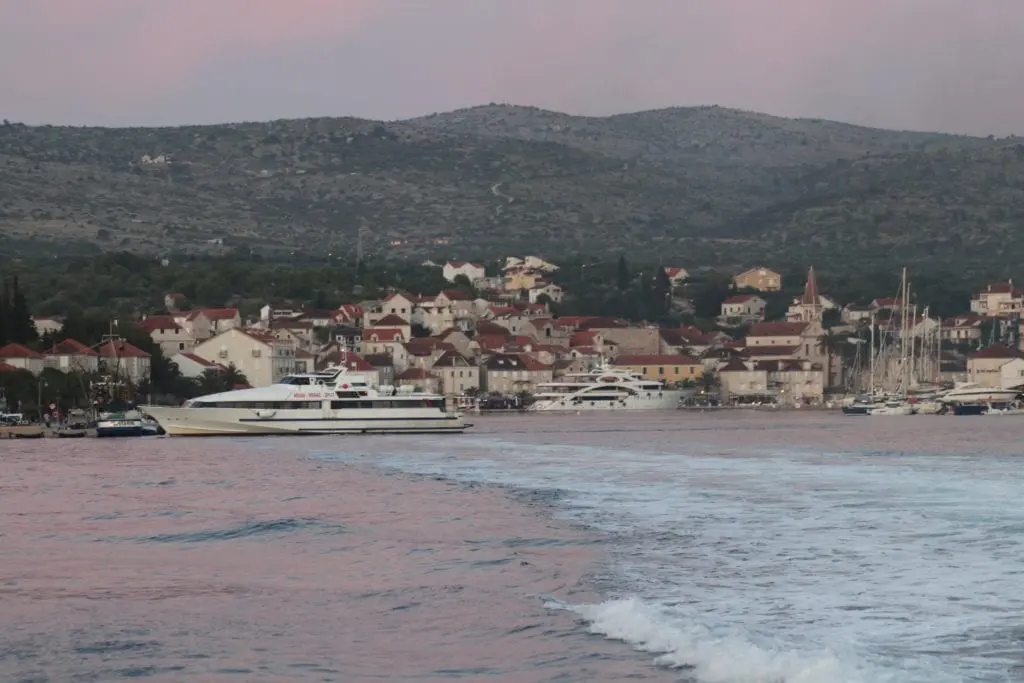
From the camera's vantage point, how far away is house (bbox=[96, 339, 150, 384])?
4230 inches

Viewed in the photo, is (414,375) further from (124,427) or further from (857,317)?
(124,427)

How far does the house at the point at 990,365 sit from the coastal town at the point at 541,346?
0.15 m

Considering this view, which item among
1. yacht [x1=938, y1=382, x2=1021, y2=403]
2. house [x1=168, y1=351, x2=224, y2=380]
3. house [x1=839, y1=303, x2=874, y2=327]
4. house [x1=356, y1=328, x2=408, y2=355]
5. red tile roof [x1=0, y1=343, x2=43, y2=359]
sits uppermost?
house [x1=839, y1=303, x2=874, y2=327]

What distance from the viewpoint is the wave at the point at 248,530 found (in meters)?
29.2

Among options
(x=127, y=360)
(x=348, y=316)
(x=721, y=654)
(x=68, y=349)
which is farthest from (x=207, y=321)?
(x=721, y=654)

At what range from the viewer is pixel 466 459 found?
5609cm

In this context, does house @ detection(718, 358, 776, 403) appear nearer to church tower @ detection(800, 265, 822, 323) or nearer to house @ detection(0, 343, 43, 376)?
church tower @ detection(800, 265, 822, 323)

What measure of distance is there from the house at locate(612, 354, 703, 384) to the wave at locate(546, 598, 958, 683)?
144500 millimetres

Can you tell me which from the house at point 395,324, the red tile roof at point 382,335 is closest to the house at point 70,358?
the red tile roof at point 382,335

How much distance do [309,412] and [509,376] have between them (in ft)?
251

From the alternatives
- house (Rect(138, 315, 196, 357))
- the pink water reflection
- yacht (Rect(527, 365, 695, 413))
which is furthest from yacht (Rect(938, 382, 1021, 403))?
the pink water reflection

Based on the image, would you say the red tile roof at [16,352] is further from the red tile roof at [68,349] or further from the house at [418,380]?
the house at [418,380]

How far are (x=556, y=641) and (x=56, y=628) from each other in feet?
17.5

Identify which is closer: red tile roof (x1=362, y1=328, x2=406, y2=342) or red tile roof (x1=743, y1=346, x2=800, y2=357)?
red tile roof (x1=362, y1=328, x2=406, y2=342)
